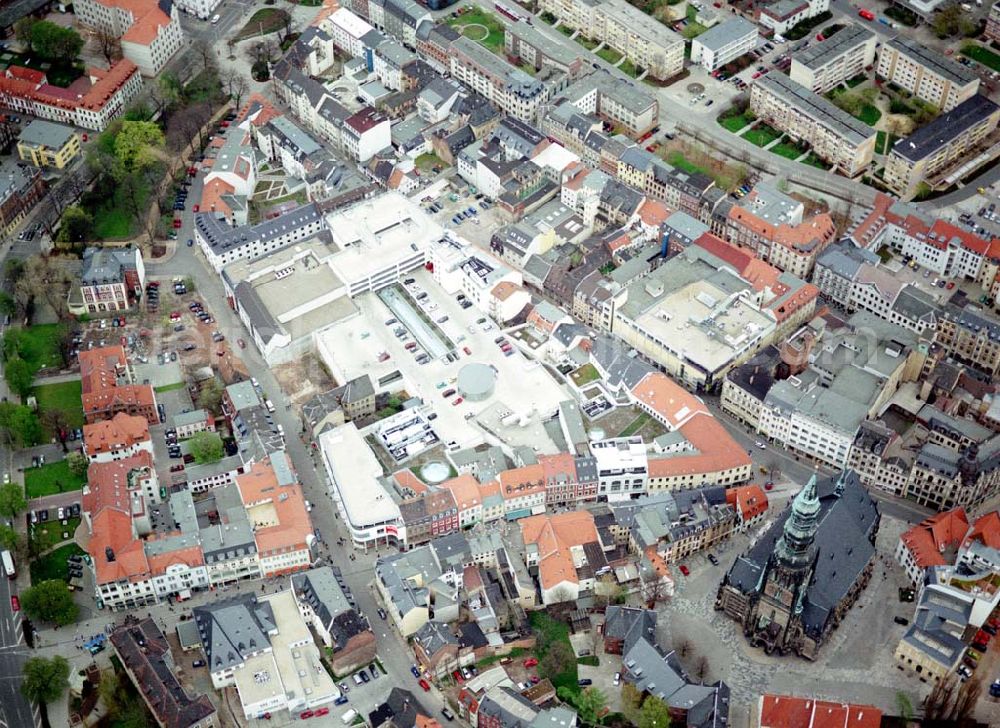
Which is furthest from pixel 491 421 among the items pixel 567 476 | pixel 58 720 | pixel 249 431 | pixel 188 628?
pixel 58 720

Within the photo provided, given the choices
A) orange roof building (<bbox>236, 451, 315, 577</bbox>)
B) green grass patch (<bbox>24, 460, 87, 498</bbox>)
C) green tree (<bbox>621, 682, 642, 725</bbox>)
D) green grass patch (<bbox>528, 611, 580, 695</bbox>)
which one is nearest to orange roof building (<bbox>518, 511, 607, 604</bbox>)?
green grass patch (<bbox>528, 611, 580, 695</bbox>)

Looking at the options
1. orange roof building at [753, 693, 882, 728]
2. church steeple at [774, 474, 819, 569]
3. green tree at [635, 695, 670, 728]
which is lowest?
green tree at [635, 695, 670, 728]

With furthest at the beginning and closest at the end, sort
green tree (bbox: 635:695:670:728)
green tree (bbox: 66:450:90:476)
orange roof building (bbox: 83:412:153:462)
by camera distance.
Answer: green tree (bbox: 66:450:90:476), orange roof building (bbox: 83:412:153:462), green tree (bbox: 635:695:670:728)

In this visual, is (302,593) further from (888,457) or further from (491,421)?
(888,457)

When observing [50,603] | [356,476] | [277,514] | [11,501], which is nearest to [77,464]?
[11,501]

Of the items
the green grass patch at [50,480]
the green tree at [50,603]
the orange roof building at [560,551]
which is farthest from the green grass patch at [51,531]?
the orange roof building at [560,551]

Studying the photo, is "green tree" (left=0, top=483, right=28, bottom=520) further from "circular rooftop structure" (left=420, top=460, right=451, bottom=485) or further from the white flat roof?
"circular rooftop structure" (left=420, top=460, right=451, bottom=485)

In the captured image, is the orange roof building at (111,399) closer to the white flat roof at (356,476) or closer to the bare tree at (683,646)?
the white flat roof at (356,476)
